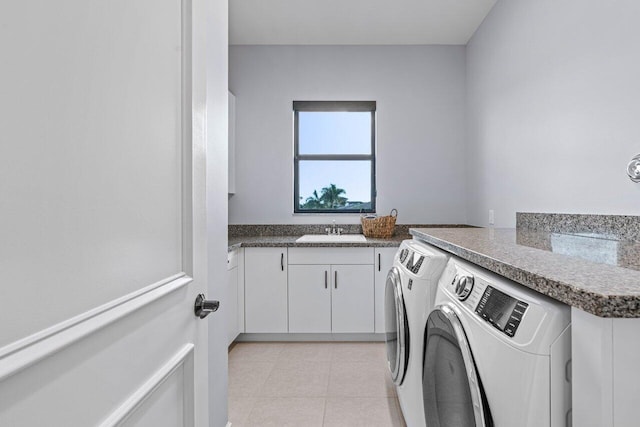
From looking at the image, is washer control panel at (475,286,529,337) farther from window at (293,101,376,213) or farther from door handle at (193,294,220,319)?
window at (293,101,376,213)

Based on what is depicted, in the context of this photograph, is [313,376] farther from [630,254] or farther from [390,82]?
[390,82]

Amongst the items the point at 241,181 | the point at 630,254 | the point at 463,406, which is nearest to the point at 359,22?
the point at 241,181

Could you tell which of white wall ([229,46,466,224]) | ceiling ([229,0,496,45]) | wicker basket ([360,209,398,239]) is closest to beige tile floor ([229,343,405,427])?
wicker basket ([360,209,398,239])

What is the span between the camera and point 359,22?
10.2 ft

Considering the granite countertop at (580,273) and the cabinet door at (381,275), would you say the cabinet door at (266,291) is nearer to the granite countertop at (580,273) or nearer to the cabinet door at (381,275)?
the cabinet door at (381,275)

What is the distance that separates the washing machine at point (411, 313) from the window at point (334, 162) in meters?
1.76

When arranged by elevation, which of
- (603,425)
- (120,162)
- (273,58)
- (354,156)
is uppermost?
(273,58)

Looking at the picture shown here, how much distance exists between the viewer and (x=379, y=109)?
3539 mm

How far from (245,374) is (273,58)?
2.71 m

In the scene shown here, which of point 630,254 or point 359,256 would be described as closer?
point 630,254

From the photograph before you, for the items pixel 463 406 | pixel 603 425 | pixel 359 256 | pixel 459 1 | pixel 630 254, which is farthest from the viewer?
pixel 359 256

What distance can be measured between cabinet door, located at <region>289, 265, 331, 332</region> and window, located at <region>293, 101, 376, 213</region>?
0.79 m

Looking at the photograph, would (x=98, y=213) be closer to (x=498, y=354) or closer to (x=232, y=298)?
(x=498, y=354)

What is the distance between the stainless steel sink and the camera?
3.03 meters
